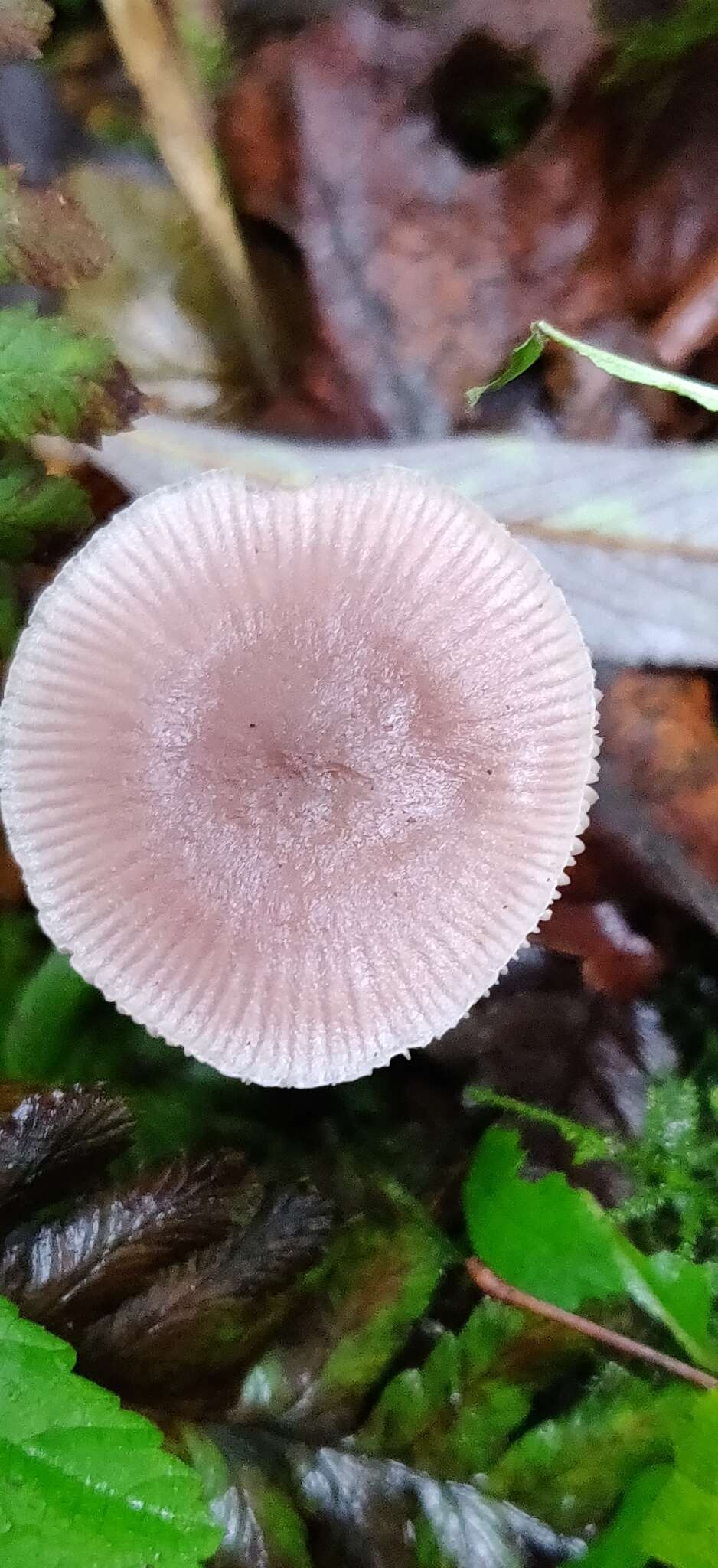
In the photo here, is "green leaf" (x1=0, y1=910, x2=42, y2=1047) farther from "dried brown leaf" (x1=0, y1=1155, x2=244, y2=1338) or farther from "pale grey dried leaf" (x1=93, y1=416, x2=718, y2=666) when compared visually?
"pale grey dried leaf" (x1=93, y1=416, x2=718, y2=666)

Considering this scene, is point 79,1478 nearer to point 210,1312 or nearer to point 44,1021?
point 210,1312

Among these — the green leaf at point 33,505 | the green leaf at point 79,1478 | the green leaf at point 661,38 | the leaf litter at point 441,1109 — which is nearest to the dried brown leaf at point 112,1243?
the leaf litter at point 441,1109

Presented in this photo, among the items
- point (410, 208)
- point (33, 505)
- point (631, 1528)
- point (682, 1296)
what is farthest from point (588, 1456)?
point (410, 208)

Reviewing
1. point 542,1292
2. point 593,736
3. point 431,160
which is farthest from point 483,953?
point 431,160

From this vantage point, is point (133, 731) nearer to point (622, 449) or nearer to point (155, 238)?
point (622, 449)

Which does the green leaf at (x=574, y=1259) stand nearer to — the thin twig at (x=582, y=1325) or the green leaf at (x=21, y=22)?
the thin twig at (x=582, y=1325)

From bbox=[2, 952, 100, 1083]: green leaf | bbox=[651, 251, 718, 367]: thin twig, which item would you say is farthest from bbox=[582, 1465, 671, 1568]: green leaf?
bbox=[651, 251, 718, 367]: thin twig

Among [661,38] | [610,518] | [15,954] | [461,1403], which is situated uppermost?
[661,38]
